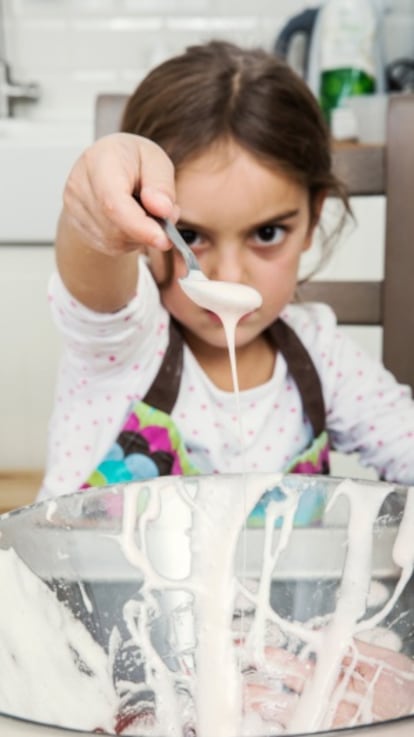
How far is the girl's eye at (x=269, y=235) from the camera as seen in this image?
70cm

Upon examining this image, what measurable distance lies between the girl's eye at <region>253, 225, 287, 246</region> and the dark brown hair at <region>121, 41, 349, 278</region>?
5cm

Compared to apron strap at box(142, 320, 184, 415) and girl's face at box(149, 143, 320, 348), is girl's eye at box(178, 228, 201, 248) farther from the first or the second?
apron strap at box(142, 320, 184, 415)

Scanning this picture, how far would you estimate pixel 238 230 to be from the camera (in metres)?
0.67

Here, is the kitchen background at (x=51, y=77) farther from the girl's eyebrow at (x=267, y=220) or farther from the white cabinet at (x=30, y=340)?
the girl's eyebrow at (x=267, y=220)

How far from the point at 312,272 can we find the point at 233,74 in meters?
0.27

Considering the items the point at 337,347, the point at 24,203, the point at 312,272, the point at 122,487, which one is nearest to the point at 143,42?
the point at 24,203

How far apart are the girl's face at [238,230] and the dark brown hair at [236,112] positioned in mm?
17

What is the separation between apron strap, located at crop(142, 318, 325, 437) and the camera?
75cm

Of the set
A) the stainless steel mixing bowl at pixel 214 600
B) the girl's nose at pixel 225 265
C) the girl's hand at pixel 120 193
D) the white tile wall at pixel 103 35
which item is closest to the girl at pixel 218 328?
the girl's nose at pixel 225 265

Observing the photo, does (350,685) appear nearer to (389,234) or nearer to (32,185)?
(389,234)

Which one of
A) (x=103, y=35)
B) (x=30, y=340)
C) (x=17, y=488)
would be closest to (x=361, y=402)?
(x=17, y=488)

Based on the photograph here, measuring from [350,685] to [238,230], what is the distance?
38 cm

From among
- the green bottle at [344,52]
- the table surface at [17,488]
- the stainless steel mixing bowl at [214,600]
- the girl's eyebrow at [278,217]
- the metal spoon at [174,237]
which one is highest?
the green bottle at [344,52]

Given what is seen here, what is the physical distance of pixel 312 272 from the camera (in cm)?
96
